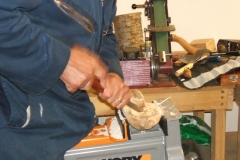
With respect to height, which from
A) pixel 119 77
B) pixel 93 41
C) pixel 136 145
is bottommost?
pixel 136 145

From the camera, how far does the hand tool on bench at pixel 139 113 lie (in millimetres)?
882

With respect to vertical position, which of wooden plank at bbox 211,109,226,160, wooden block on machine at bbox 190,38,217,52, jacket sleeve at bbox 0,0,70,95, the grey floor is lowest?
the grey floor

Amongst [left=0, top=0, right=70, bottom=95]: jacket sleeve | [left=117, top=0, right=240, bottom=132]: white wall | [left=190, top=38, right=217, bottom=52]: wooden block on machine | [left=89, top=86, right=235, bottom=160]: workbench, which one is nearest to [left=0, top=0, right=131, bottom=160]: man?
[left=0, top=0, right=70, bottom=95]: jacket sleeve

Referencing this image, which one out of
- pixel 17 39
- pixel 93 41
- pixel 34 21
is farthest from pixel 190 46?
pixel 17 39

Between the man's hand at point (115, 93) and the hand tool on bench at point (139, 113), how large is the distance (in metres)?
0.02

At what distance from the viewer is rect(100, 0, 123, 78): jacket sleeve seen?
1.00 meters

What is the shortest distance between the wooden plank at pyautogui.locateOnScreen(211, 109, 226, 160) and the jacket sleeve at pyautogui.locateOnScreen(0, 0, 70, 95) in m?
0.89

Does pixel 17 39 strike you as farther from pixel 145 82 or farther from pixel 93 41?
pixel 145 82

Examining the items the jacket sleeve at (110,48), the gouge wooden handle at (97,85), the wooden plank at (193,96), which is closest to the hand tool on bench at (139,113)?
the gouge wooden handle at (97,85)

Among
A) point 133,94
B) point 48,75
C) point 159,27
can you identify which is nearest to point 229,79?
point 159,27

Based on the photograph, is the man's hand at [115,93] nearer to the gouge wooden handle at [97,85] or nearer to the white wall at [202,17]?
the gouge wooden handle at [97,85]

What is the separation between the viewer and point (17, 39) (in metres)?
0.66

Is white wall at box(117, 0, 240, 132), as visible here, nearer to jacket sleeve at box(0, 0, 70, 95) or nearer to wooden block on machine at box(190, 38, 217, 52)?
wooden block on machine at box(190, 38, 217, 52)

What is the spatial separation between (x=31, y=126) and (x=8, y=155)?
82 millimetres
